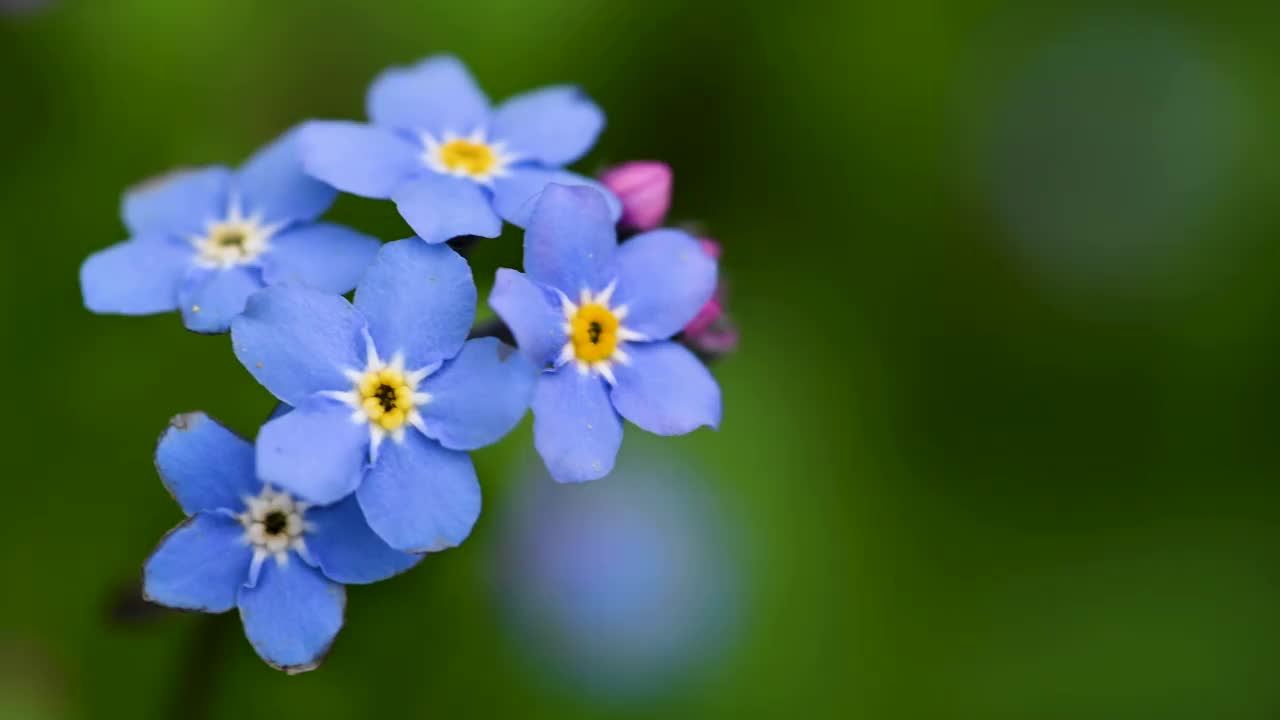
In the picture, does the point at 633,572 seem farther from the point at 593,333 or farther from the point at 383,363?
the point at 383,363

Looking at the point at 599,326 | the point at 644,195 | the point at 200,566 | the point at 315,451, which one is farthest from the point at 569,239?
the point at 200,566

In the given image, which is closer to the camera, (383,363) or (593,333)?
(383,363)

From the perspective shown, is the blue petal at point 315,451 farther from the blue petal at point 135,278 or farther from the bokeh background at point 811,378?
the bokeh background at point 811,378

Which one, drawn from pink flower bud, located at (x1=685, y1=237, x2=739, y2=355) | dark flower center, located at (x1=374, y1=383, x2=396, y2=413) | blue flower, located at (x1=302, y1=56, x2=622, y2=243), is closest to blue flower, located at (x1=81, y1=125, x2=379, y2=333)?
blue flower, located at (x1=302, y1=56, x2=622, y2=243)

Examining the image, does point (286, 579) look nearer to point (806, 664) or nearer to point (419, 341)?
point (419, 341)

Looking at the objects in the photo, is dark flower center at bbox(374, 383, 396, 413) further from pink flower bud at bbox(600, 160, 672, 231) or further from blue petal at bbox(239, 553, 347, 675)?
pink flower bud at bbox(600, 160, 672, 231)

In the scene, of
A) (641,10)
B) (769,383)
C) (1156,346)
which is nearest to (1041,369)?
(1156,346)
